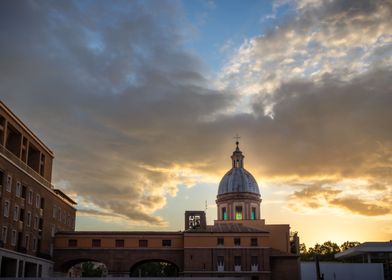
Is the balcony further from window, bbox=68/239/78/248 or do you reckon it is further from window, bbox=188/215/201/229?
window, bbox=68/239/78/248

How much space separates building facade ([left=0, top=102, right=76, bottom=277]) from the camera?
2162 inches

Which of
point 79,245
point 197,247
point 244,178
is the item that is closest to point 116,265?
point 79,245

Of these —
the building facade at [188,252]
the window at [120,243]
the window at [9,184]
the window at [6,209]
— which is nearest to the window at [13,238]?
the window at [6,209]

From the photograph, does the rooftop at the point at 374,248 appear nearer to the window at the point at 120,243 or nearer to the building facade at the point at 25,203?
the window at the point at 120,243

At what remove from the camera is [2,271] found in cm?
5494

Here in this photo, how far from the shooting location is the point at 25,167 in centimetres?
6081

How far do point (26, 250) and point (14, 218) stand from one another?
544 cm

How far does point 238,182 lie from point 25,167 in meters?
50.4

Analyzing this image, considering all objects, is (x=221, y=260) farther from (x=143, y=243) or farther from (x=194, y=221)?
(x=194, y=221)

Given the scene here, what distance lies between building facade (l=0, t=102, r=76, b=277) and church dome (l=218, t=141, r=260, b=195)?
36.2 metres

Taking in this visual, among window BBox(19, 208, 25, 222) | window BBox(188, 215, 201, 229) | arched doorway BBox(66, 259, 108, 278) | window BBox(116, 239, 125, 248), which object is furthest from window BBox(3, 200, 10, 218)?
window BBox(188, 215, 201, 229)

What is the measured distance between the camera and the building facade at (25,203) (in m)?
54.9

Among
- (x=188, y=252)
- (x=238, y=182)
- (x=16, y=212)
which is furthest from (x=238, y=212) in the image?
(x=16, y=212)

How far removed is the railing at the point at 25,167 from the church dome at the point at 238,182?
39.8 m
